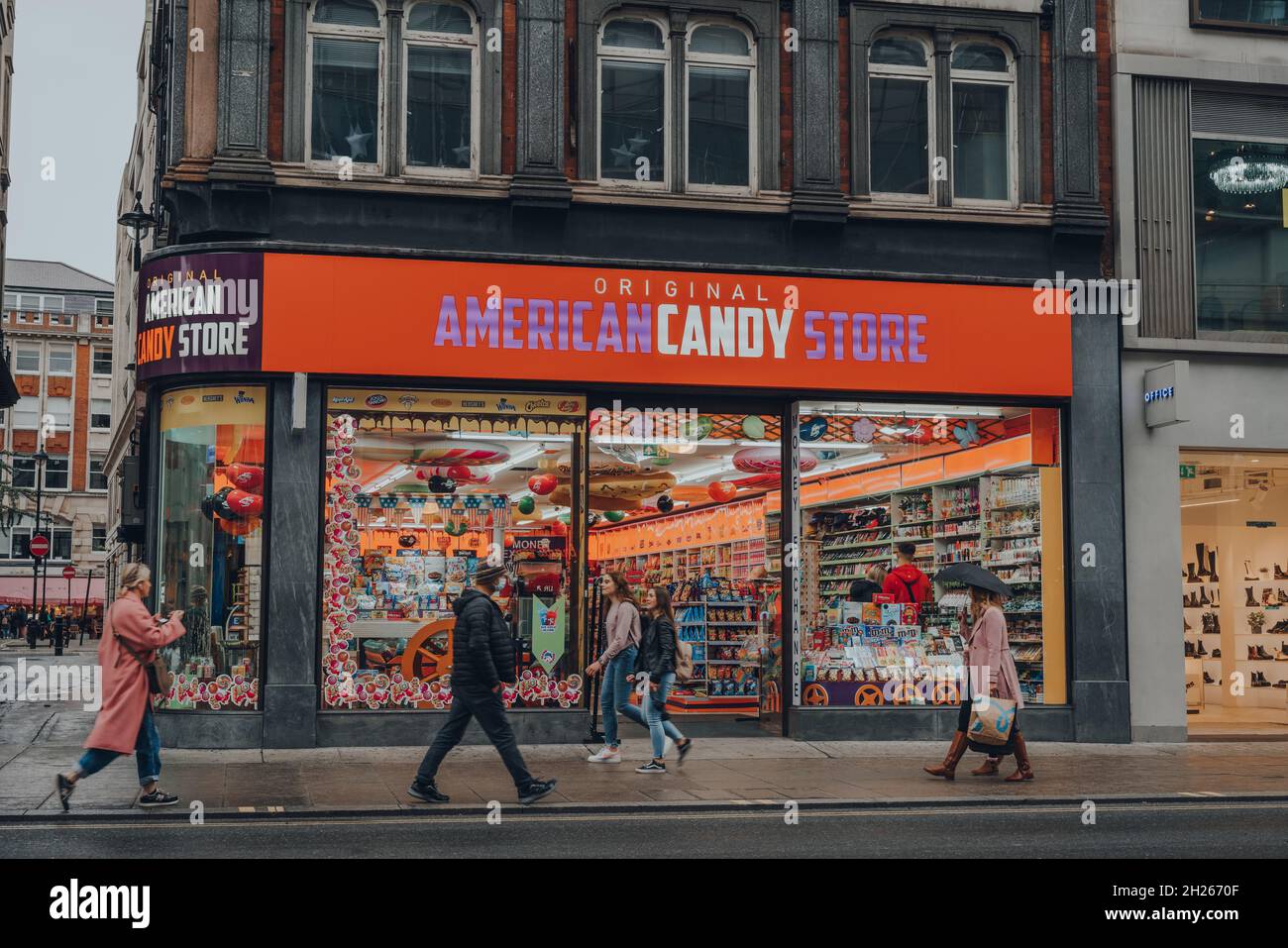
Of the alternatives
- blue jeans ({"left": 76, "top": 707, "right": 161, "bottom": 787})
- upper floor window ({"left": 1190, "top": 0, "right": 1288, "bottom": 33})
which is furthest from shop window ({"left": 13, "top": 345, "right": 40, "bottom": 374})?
blue jeans ({"left": 76, "top": 707, "right": 161, "bottom": 787})

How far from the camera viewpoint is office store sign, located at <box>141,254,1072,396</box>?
16.5 meters

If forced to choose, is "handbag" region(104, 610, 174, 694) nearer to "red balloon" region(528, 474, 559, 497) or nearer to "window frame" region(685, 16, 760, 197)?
"red balloon" region(528, 474, 559, 497)

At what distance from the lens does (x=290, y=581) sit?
1634cm

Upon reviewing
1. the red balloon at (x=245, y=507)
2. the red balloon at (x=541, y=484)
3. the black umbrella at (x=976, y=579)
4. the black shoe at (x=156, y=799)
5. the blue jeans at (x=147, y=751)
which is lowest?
the black shoe at (x=156, y=799)

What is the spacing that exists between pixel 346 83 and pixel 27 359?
257 ft

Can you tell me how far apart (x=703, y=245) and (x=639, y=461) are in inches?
106

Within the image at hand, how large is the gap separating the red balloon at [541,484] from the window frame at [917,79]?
17.4ft

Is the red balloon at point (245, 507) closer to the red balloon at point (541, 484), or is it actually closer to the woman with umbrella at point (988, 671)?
the red balloon at point (541, 484)

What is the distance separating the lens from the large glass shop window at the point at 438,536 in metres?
16.7

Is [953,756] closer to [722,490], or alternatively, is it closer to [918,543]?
[918,543]

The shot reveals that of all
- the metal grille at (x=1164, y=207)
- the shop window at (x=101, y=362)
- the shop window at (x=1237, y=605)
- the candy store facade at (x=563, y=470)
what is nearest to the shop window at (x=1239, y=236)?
the metal grille at (x=1164, y=207)

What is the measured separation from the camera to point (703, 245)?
17875mm

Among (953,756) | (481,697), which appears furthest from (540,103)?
(953,756)
